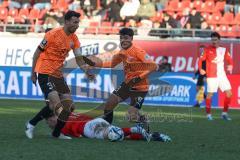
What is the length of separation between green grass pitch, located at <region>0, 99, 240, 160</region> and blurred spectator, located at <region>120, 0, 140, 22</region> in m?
11.7

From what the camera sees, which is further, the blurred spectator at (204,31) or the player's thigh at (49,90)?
the blurred spectator at (204,31)

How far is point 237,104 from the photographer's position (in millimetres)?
25125

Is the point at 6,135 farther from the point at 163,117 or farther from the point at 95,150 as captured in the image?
the point at 163,117

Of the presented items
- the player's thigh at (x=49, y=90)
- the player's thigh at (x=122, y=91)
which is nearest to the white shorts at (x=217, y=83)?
the player's thigh at (x=122, y=91)

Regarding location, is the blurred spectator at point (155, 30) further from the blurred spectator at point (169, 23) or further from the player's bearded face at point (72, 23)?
the player's bearded face at point (72, 23)

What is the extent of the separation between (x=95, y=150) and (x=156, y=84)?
44.1ft

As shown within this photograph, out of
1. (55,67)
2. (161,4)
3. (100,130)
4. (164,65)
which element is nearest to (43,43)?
(55,67)

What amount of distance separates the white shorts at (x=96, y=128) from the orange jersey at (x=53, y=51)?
38.3 inches

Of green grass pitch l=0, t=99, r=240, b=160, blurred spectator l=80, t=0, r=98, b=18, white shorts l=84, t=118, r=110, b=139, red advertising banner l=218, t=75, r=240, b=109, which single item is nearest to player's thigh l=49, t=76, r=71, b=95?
white shorts l=84, t=118, r=110, b=139

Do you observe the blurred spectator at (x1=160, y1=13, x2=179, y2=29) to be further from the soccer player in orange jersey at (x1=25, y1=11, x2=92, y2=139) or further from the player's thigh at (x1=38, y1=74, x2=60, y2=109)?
the player's thigh at (x1=38, y1=74, x2=60, y2=109)

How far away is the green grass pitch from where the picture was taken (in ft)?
34.1

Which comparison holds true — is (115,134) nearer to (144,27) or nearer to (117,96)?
(117,96)

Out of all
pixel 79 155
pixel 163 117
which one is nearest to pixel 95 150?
pixel 79 155

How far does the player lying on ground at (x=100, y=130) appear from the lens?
12430mm
